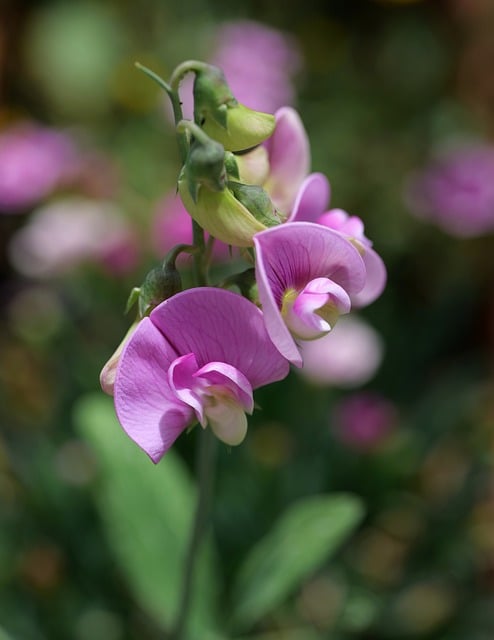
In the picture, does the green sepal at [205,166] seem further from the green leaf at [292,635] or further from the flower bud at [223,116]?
the green leaf at [292,635]

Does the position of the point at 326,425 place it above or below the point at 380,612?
above

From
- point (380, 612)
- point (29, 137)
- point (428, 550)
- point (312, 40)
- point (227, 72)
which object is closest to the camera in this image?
point (380, 612)

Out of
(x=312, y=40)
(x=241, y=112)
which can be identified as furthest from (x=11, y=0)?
(x=241, y=112)

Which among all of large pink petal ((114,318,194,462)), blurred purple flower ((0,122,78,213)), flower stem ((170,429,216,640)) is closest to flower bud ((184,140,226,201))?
large pink petal ((114,318,194,462))

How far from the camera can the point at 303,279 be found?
67cm

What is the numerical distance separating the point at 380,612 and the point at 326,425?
330mm

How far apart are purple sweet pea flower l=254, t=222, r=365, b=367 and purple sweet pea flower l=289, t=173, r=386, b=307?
0.06 m

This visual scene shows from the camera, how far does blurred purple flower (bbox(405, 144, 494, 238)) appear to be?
1.89 meters

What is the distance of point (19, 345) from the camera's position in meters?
2.12

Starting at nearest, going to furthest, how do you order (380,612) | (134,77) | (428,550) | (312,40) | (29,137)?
(380,612) < (428,550) < (29,137) < (134,77) < (312,40)

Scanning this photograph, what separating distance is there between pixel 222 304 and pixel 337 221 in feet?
0.58

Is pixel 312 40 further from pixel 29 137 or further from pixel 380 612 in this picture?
pixel 380 612

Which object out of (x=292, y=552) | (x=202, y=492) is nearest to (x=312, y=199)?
(x=202, y=492)

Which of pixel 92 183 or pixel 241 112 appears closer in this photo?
pixel 241 112
